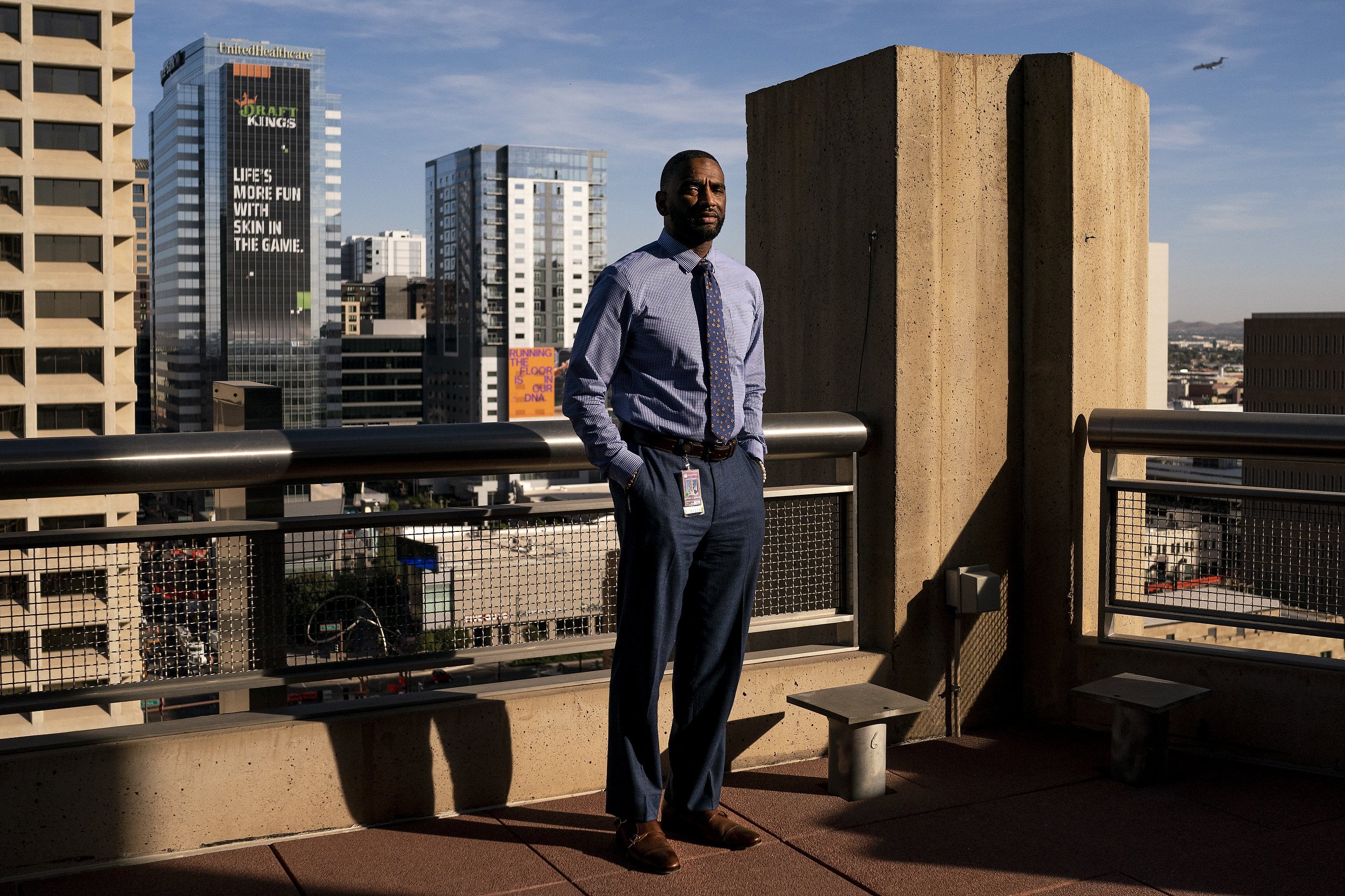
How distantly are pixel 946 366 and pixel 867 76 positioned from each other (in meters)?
1.07

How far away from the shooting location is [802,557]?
440cm

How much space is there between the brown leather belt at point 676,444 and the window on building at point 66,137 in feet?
296

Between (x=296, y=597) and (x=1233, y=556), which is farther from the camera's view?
(x=1233, y=556)

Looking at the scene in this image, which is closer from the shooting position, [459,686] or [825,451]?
[459,686]

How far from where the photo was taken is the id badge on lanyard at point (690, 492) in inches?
Answer: 127

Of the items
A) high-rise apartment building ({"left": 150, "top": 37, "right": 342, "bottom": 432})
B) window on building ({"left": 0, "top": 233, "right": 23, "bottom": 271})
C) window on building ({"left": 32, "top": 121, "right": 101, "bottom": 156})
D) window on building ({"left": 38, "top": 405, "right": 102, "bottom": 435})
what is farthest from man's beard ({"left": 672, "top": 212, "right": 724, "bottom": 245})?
high-rise apartment building ({"left": 150, "top": 37, "right": 342, "bottom": 432})

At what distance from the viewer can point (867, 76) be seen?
4.38 meters

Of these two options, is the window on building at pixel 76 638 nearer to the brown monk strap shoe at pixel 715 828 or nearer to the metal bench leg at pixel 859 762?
the brown monk strap shoe at pixel 715 828

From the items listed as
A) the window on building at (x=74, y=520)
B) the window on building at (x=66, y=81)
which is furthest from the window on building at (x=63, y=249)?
the window on building at (x=74, y=520)

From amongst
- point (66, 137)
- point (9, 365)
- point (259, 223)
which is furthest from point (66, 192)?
point (259, 223)

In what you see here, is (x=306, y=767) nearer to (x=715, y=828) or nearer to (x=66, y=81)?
(x=715, y=828)

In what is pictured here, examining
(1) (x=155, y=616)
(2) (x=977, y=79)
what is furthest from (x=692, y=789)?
(2) (x=977, y=79)

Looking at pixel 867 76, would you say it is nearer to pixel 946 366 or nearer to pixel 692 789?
pixel 946 366

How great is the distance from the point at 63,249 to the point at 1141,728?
89.8m
